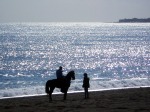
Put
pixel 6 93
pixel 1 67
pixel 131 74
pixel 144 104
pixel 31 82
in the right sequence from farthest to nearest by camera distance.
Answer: pixel 1 67 → pixel 131 74 → pixel 31 82 → pixel 6 93 → pixel 144 104

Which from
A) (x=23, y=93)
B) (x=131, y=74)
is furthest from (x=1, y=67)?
(x=23, y=93)

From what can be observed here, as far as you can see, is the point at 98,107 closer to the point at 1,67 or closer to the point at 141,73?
the point at 141,73

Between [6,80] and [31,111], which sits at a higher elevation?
[31,111]

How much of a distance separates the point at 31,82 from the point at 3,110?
25938 millimetres

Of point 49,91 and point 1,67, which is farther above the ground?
point 49,91

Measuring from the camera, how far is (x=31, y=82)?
42.8m

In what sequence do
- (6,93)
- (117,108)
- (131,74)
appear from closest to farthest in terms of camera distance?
(117,108) < (6,93) < (131,74)

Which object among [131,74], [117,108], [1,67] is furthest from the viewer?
[1,67]

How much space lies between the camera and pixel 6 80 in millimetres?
44594

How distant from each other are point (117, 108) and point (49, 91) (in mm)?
5754

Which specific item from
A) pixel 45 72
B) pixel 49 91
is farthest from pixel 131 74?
pixel 49 91

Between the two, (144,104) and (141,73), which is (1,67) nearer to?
(141,73)

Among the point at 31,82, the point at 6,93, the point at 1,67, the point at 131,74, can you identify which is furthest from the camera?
the point at 1,67

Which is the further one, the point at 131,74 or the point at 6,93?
the point at 131,74
